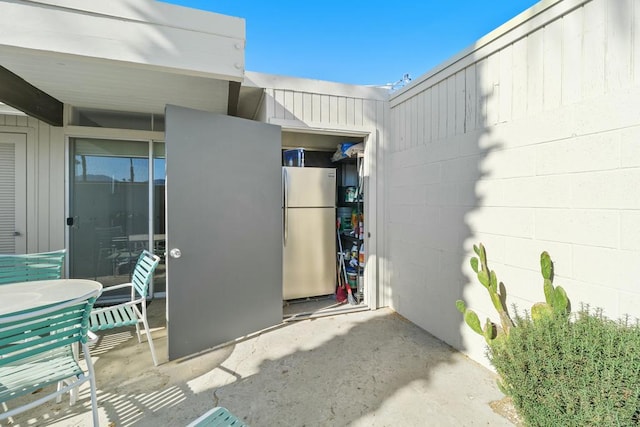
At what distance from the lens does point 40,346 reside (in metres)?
1.36

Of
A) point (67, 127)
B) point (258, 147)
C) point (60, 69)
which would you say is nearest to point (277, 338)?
point (258, 147)

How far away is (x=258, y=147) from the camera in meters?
2.81

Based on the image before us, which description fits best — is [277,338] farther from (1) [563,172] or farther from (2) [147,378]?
(1) [563,172]

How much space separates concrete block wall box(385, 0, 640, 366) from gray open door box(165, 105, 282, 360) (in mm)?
1589

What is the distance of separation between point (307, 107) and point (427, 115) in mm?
1318

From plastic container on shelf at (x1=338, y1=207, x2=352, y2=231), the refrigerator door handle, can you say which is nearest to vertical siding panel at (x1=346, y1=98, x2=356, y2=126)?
the refrigerator door handle

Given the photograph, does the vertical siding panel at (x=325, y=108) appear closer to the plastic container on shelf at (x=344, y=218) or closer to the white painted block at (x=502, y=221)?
the plastic container on shelf at (x=344, y=218)

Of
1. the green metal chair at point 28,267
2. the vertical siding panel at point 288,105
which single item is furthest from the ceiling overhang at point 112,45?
the green metal chair at point 28,267

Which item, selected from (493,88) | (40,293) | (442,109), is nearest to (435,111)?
(442,109)

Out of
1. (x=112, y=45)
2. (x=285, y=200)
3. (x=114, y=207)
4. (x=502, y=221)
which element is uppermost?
(x=112, y=45)

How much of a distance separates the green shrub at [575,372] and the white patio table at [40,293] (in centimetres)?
229

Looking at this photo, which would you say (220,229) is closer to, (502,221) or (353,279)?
(353,279)

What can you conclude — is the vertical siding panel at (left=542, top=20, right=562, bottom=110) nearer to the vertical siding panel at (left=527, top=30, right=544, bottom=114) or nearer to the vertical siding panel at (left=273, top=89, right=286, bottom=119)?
the vertical siding panel at (left=527, top=30, right=544, bottom=114)

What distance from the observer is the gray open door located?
7.66ft
